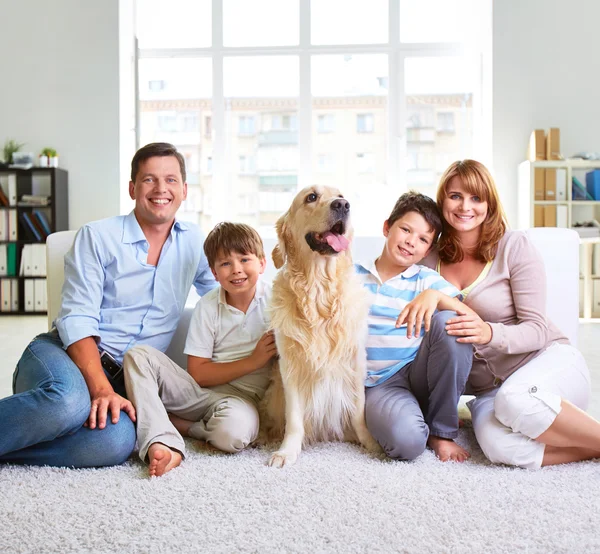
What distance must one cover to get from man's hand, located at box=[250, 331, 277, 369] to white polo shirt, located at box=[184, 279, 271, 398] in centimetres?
5

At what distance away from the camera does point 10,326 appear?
548 centimetres

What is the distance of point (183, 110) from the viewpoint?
7.16 metres

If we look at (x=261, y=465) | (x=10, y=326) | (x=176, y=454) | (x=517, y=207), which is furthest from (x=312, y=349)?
(x=517, y=207)

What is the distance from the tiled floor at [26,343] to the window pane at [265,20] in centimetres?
392

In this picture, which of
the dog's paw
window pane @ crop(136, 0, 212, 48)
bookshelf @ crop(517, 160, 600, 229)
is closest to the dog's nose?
the dog's paw

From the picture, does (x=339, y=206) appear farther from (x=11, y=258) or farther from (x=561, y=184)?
(x=11, y=258)

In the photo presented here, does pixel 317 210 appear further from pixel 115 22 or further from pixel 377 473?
pixel 115 22

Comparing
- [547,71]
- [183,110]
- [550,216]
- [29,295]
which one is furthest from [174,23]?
[550,216]

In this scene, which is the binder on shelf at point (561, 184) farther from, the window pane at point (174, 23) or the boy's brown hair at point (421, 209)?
the boy's brown hair at point (421, 209)

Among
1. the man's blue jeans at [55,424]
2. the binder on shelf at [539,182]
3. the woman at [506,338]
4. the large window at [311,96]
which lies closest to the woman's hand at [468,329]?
the woman at [506,338]

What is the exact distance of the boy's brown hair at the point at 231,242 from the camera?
1964 mm

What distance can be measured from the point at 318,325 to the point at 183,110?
5.92 m

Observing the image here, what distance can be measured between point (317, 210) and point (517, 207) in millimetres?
5170

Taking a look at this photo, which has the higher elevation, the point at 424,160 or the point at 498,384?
the point at 424,160
